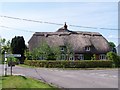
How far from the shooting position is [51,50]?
60562 millimetres

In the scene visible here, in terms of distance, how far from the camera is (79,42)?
65.5 metres

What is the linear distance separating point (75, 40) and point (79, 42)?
1354 millimetres

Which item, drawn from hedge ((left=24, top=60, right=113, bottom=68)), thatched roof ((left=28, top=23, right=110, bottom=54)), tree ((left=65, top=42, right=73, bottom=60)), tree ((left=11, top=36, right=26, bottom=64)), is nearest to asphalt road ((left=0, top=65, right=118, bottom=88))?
hedge ((left=24, top=60, right=113, bottom=68))

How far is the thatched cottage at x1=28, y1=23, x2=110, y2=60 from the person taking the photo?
64812mm

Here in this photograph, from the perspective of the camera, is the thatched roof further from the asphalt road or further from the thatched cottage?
the asphalt road

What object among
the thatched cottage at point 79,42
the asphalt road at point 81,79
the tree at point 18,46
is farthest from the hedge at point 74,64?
the tree at point 18,46

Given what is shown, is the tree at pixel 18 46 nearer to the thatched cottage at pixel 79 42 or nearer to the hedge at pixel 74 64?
the thatched cottage at pixel 79 42

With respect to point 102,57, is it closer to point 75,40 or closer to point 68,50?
point 75,40

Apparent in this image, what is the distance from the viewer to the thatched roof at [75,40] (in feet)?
214

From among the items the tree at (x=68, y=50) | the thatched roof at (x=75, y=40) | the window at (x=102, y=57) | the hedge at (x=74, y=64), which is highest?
the thatched roof at (x=75, y=40)

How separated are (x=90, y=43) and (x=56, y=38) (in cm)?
758

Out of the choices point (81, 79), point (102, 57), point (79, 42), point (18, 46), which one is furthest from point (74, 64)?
point (81, 79)

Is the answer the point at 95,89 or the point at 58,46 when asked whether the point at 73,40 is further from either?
the point at 95,89

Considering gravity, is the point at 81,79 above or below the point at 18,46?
below
